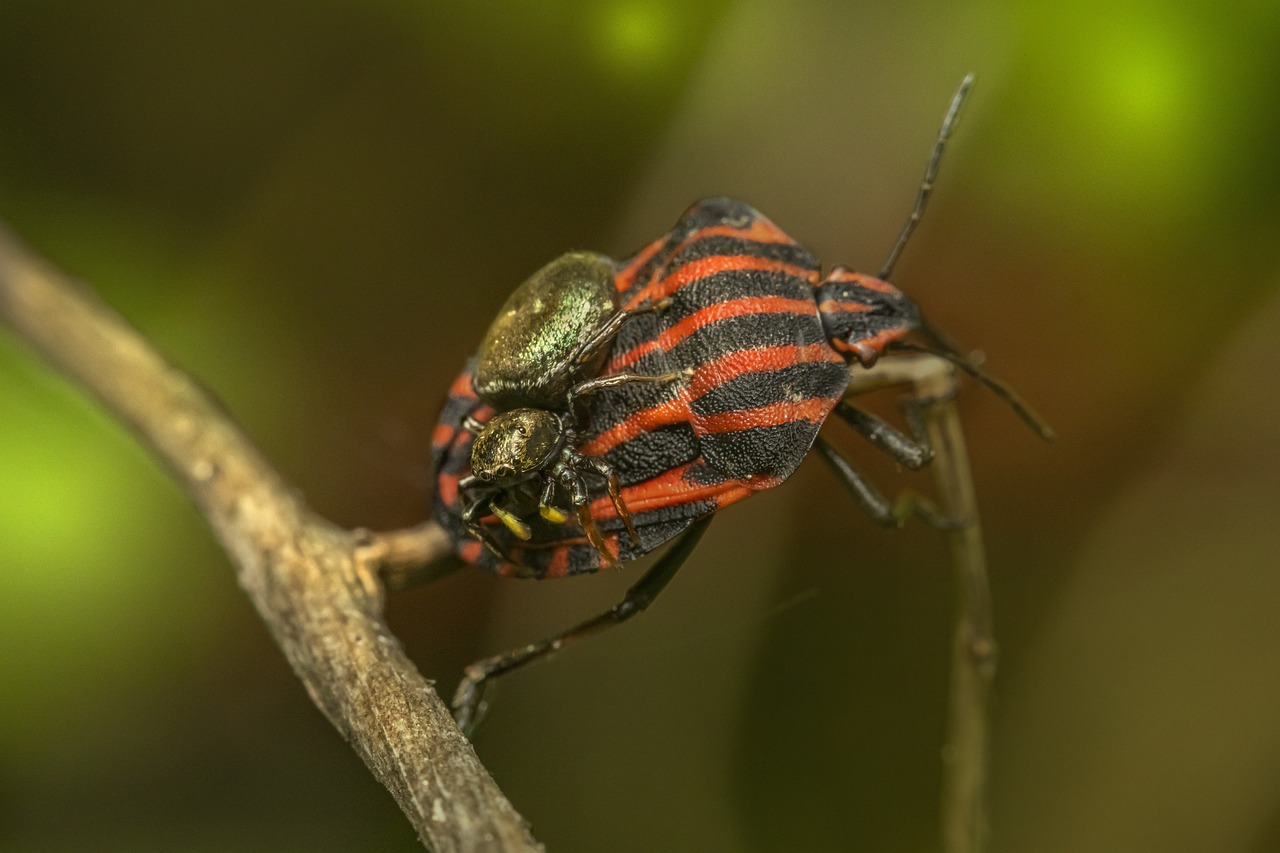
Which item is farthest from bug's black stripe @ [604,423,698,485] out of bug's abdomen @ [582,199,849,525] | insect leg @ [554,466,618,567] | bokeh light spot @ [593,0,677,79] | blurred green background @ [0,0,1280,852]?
bokeh light spot @ [593,0,677,79]

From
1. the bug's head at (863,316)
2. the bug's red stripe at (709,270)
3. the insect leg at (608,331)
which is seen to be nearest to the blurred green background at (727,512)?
the bug's head at (863,316)

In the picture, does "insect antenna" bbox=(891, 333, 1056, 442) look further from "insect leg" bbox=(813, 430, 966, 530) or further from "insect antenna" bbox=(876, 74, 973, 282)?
"insect leg" bbox=(813, 430, 966, 530)

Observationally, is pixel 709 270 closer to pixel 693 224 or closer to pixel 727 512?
pixel 693 224

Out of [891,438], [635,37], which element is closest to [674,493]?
[891,438]

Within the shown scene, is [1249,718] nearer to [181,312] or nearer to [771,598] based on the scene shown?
[771,598]

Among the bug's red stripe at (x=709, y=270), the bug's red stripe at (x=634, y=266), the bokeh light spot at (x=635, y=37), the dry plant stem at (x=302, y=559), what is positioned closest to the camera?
the dry plant stem at (x=302, y=559)

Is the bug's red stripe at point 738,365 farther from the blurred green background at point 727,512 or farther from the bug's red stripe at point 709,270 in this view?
the blurred green background at point 727,512
